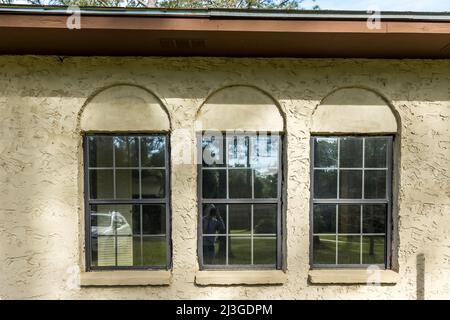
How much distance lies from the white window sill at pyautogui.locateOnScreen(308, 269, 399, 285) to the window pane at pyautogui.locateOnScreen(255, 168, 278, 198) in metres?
1.02

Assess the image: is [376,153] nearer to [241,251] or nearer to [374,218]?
[374,218]

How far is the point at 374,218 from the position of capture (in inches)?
148

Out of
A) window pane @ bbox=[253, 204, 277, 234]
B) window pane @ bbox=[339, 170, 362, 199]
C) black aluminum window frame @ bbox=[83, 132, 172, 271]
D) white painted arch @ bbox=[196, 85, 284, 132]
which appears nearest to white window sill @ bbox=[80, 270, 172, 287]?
black aluminum window frame @ bbox=[83, 132, 172, 271]

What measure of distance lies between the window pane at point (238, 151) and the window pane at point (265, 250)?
3.03 ft

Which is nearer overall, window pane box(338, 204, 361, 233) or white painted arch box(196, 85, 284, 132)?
white painted arch box(196, 85, 284, 132)

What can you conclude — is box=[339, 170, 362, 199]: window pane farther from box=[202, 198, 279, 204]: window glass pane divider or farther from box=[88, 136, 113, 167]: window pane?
box=[88, 136, 113, 167]: window pane

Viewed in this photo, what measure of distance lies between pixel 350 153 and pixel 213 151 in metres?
1.62

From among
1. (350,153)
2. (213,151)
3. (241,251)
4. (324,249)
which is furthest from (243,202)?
(350,153)

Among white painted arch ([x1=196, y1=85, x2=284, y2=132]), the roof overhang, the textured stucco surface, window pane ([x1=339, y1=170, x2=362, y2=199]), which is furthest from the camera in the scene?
window pane ([x1=339, y1=170, x2=362, y2=199])

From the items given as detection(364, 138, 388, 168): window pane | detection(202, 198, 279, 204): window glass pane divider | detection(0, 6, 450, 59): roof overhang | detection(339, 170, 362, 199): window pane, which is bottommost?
detection(202, 198, 279, 204): window glass pane divider

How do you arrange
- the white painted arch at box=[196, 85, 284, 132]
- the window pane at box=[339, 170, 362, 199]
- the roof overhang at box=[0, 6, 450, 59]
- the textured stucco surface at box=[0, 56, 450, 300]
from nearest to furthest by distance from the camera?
the roof overhang at box=[0, 6, 450, 59] < the textured stucco surface at box=[0, 56, 450, 300] < the white painted arch at box=[196, 85, 284, 132] < the window pane at box=[339, 170, 362, 199]

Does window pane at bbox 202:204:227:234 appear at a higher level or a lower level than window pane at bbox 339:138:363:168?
lower

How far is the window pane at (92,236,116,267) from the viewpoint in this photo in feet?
12.1

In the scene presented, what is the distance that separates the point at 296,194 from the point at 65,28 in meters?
2.89
